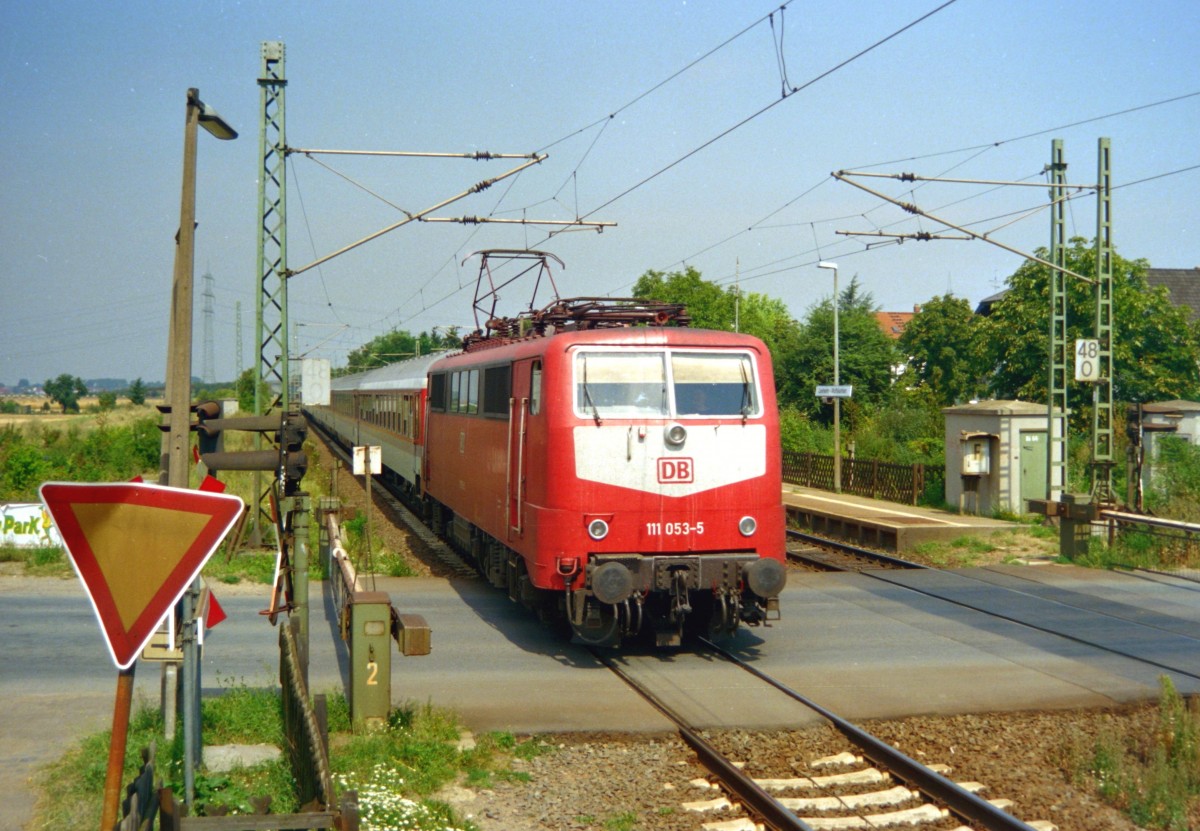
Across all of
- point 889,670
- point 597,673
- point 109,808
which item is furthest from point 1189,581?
point 109,808

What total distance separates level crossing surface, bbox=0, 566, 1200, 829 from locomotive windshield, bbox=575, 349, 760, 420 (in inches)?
93.3

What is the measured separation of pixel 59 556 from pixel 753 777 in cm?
1373

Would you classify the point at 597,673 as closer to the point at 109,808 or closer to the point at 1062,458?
the point at 109,808

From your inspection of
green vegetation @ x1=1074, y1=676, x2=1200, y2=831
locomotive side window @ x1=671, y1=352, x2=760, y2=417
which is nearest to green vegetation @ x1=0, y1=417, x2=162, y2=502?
locomotive side window @ x1=671, y1=352, x2=760, y2=417

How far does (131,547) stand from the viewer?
430 cm

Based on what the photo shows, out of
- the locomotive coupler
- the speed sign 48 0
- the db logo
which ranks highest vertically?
the speed sign 48 0

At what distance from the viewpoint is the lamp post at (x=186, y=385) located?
6.26 m

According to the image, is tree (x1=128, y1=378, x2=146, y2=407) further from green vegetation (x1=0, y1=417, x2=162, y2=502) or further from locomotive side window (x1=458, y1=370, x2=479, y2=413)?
locomotive side window (x1=458, y1=370, x2=479, y2=413)

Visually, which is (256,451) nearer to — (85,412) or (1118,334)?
(1118,334)

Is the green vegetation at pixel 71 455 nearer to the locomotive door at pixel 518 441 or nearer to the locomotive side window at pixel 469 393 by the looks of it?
the locomotive side window at pixel 469 393

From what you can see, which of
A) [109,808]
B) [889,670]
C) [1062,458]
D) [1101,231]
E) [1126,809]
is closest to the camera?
[109,808]

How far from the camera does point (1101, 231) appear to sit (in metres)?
17.9

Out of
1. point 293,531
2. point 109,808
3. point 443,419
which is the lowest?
point 109,808

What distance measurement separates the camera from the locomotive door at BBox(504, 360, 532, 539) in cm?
1194
